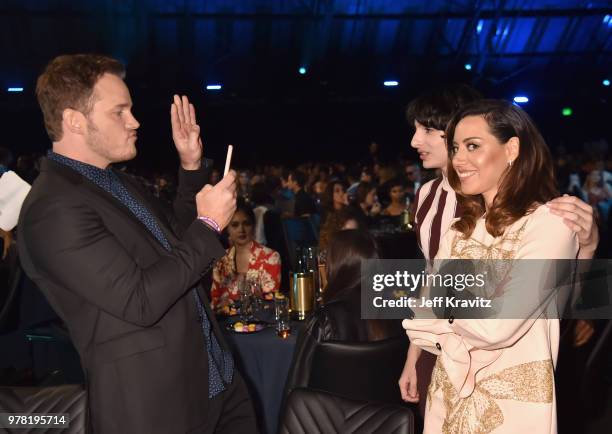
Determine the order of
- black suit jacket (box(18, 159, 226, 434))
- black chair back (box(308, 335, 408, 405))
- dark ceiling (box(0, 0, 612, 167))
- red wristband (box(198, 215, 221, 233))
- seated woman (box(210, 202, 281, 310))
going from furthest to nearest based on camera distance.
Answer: dark ceiling (box(0, 0, 612, 167))
seated woman (box(210, 202, 281, 310))
black chair back (box(308, 335, 408, 405))
red wristband (box(198, 215, 221, 233))
black suit jacket (box(18, 159, 226, 434))

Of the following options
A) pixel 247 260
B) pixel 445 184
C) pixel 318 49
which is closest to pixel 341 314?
pixel 445 184

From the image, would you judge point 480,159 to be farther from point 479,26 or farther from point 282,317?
point 479,26

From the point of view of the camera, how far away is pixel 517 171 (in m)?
1.72

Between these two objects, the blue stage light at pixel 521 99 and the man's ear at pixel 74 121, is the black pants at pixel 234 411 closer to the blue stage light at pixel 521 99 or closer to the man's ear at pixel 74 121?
the man's ear at pixel 74 121

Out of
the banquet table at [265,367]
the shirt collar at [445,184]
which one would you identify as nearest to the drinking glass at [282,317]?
the banquet table at [265,367]

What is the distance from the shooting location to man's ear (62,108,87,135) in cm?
167

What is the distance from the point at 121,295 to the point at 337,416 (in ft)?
2.23

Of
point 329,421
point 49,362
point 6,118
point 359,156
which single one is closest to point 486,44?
point 359,156

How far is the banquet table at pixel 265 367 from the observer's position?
318 centimetres

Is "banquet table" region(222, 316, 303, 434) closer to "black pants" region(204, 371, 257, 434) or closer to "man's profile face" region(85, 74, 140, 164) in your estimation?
"black pants" region(204, 371, 257, 434)

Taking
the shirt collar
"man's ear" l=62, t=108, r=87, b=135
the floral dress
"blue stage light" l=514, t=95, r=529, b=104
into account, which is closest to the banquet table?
the floral dress

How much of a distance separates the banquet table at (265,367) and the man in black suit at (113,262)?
1.38 m

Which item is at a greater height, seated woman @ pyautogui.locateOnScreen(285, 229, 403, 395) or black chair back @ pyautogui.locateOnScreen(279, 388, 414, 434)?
seated woman @ pyautogui.locateOnScreen(285, 229, 403, 395)

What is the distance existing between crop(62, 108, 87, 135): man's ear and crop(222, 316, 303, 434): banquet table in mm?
1709
